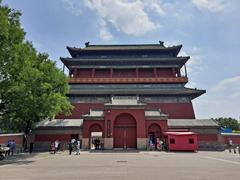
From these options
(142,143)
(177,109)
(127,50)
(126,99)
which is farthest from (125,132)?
(127,50)

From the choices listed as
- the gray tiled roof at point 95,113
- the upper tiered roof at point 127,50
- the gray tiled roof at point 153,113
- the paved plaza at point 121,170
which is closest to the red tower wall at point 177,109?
the gray tiled roof at point 153,113

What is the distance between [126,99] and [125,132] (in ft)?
14.4

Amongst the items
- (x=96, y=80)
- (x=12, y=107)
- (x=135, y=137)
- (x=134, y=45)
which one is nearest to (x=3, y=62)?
(x=12, y=107)

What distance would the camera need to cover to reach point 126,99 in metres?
31.6

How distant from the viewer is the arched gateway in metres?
29.9

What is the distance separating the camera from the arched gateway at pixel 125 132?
2992cm

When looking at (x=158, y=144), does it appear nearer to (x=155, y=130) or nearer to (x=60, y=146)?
(x=155, y=130)

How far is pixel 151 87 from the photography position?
1554 inches

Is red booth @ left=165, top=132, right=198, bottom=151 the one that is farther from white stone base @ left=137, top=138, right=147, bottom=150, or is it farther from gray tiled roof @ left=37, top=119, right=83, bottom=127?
gray tiled roof @ left=37, top=119, right=83, bottom=127

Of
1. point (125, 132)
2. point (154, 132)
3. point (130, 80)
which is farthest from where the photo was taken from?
point (130, 80)

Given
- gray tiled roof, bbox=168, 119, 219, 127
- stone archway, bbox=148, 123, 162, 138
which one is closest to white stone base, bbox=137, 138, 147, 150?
stone archway, bbox=148, 123, 162, 138

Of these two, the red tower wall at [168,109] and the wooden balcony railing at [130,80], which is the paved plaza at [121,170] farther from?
the wooden balcony railing at [130,80]

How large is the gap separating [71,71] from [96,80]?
228 inches

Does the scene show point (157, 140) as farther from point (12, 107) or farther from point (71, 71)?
point (71, 71)
